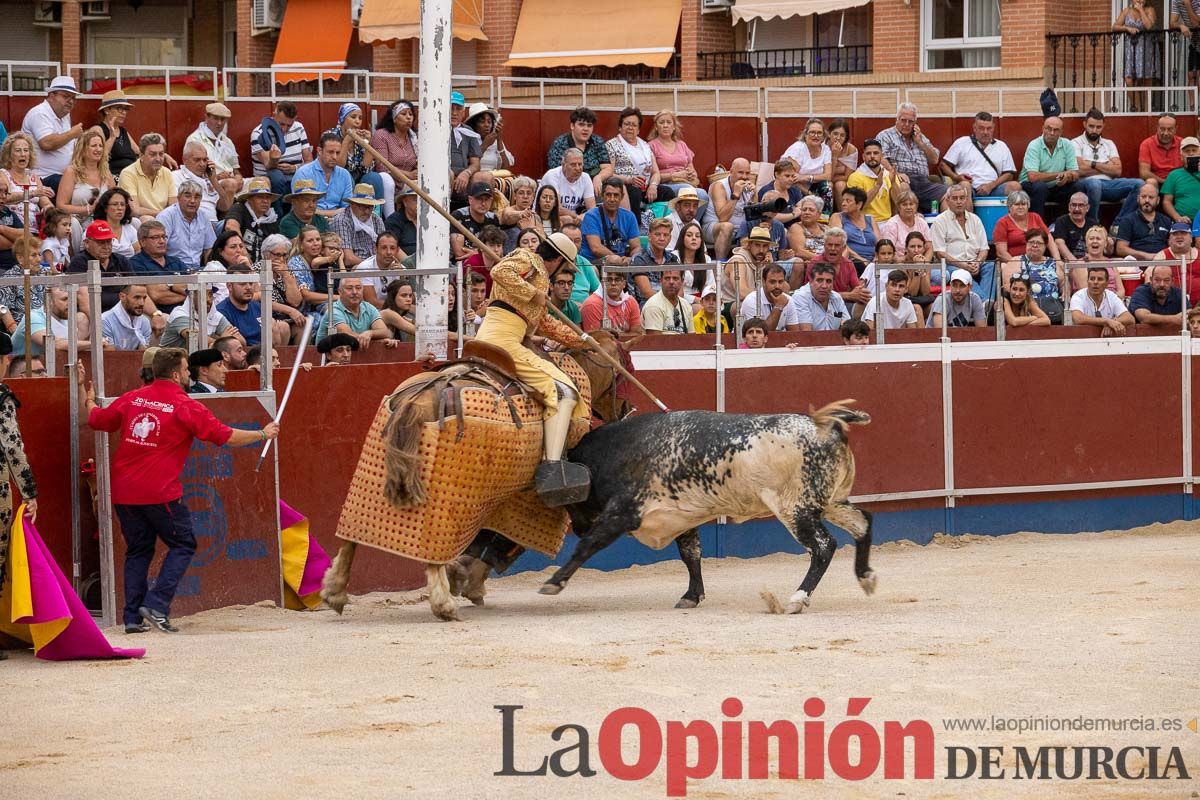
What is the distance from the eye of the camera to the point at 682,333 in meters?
12.6

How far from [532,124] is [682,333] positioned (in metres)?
5.43

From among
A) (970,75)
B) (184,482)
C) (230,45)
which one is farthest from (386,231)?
(230,45)

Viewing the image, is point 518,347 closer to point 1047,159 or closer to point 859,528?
point 859,528

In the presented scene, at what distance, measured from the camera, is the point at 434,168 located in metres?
11.0

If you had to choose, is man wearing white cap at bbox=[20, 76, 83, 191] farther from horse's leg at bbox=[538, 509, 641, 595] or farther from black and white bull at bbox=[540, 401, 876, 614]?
horse's leg at bbox=[538, 509, 641, 595]

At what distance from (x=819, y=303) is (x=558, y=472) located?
14.6 ft

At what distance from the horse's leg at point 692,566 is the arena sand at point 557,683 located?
17 cm

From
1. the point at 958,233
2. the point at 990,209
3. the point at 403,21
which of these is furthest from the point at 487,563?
the point at 403,21

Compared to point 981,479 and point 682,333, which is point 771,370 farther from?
point 981,479

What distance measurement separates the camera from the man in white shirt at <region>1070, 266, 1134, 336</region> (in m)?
14.2

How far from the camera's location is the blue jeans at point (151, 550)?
8766 millimetres

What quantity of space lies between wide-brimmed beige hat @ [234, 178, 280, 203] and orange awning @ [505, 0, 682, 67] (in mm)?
11909

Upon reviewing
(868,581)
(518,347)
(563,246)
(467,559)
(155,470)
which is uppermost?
(563,246)

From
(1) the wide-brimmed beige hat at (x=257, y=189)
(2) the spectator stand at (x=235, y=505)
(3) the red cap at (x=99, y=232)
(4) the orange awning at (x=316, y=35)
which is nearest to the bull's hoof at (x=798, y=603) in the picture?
(2) the spectator stand at (x=235, y=505)
